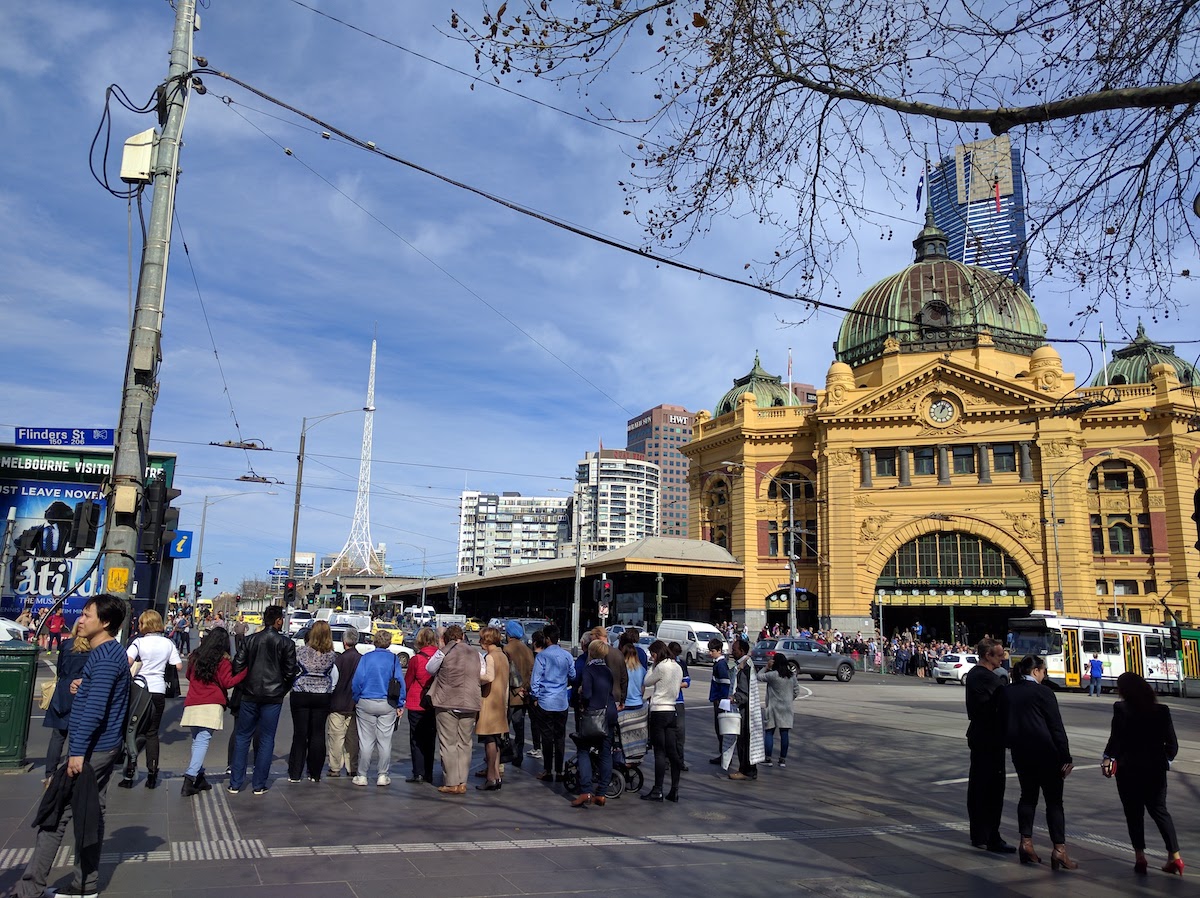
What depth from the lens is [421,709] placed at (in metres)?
10.6

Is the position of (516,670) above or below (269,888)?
above

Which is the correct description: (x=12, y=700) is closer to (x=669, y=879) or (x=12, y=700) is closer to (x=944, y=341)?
(x=669, y=879)

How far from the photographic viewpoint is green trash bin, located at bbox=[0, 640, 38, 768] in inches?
374

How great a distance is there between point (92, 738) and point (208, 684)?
4.03 meters

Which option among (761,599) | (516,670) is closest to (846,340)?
(761,599)

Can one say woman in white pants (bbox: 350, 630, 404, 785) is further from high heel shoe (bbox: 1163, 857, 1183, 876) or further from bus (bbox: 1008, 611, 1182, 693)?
bus (bbox: 1008, 611, 1182, 693)

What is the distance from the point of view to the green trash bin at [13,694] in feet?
31.2

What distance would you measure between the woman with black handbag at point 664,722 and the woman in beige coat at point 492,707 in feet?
5.37

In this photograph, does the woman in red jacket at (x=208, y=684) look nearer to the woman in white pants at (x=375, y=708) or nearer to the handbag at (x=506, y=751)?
the woman in white pants at (x=375, y=708)

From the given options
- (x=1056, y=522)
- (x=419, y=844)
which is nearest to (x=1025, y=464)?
(x=1056, y=522)

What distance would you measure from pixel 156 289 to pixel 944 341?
50.9 metres

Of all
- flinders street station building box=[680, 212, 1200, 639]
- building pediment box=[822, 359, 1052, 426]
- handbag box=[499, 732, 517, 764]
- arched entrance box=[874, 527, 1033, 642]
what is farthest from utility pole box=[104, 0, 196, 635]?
arched entrance box=[874, 527, 1033, 642]

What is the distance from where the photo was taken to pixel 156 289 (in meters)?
10.5

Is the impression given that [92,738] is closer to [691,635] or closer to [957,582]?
[691,635]
